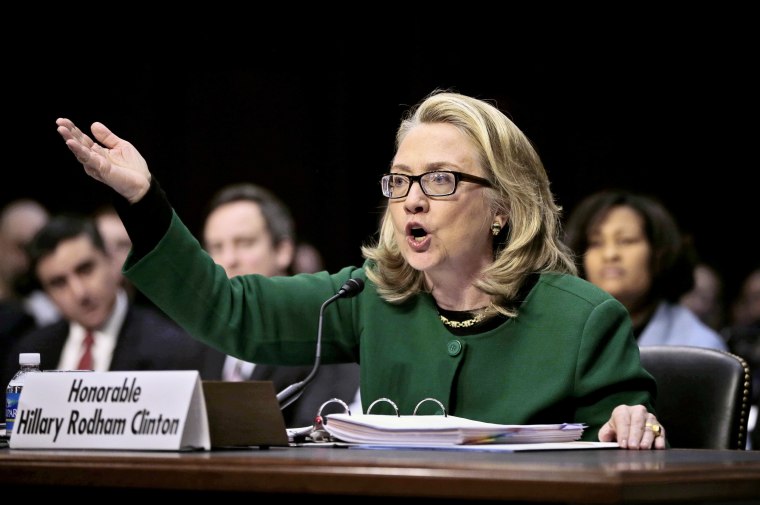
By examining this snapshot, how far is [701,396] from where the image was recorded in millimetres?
2215

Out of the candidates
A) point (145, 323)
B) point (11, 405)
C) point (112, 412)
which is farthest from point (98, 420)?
point (145, 323)

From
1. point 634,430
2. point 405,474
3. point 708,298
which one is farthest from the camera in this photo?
point 708,298

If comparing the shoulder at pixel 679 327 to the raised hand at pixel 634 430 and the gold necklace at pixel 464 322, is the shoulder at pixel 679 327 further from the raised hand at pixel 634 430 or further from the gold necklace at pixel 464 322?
the raised hand at pixel 634 430

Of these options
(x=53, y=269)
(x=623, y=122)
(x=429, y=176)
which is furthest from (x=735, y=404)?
(x=623, y=122)

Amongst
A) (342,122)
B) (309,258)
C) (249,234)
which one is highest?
(342,122)

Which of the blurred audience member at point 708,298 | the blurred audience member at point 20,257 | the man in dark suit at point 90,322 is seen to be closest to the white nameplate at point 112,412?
the man in dark suit at point 90,322

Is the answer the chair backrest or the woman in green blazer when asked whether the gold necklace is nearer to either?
the woman in green blazer

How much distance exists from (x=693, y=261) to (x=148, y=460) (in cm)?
325

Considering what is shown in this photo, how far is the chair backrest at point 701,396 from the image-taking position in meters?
2.16

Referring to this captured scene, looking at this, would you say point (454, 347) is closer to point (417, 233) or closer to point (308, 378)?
point (417, 233)

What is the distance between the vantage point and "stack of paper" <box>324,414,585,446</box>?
5.01 feet

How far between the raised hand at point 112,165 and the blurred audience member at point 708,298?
5.04m

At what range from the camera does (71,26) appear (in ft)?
20.1

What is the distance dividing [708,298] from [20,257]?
13.3ft
